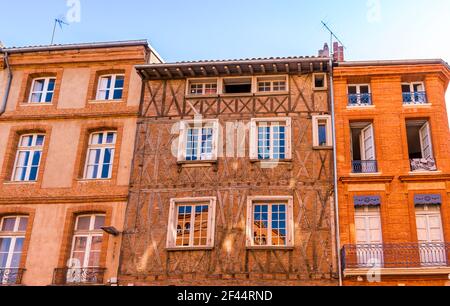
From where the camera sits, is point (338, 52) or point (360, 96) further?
point (338, 52)

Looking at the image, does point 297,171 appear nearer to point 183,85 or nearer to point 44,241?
point 183,85

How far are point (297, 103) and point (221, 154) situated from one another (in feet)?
8.63

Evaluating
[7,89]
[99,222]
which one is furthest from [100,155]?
[7,89]

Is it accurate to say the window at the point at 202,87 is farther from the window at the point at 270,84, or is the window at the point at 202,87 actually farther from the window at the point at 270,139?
the window at the point at 270,139

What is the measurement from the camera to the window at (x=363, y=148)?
1412 cm

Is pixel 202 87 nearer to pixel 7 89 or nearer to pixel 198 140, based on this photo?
pixel 198 140

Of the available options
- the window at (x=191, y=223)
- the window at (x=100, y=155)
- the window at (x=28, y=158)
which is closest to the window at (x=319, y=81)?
the window at (x=191, y=223)

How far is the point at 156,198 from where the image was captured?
14.1 metres

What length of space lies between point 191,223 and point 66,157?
424 cm

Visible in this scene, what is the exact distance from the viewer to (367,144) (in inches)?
576

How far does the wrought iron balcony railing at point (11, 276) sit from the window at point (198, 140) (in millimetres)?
5172

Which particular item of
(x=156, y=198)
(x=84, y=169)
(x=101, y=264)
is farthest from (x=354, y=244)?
(x=84, y=169)

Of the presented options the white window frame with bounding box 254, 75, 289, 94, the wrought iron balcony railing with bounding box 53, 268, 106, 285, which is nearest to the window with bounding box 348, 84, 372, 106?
the white window frame with bounding box 254, 75, 289, 94

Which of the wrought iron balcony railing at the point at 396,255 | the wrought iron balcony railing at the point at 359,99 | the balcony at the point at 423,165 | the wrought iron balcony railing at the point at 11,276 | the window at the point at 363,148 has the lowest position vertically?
the wrought iron balcony railing at the point at 11,276
